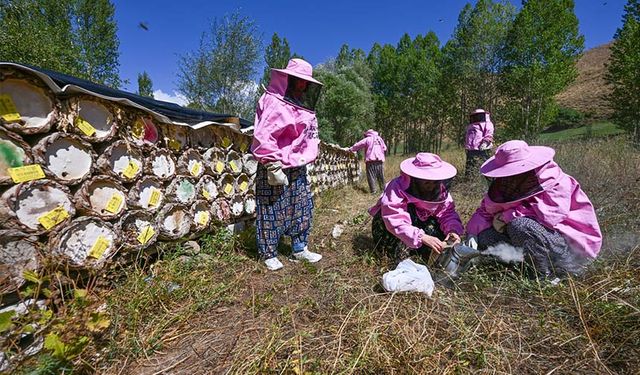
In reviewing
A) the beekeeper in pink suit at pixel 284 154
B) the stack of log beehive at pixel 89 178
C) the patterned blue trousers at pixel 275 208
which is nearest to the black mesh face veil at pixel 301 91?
the beekeeper in pink suit at pixel 284 154

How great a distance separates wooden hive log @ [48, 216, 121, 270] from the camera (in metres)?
1.79

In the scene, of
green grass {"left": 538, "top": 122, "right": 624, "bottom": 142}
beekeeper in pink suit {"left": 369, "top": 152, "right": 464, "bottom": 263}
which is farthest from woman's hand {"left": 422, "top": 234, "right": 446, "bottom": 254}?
green grass {"left": 538, "top": 122, "right": 624, "bottom": 142}

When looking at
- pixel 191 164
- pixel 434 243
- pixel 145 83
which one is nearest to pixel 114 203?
pixel 191 164

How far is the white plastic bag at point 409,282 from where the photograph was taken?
1990 mm

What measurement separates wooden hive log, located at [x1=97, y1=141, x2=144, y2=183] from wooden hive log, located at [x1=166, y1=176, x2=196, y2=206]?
36 centimetres

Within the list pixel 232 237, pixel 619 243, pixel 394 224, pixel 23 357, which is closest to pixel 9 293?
pixel 23 357

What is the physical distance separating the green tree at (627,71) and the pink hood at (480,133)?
11.6 meters

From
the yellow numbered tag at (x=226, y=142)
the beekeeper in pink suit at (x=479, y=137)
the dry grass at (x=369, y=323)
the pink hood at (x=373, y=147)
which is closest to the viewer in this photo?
the dry grass at (x=369, y=323)

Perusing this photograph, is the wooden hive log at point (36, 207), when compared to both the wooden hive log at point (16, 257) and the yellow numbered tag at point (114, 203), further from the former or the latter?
the yellow numbered tag at point (114, 203)

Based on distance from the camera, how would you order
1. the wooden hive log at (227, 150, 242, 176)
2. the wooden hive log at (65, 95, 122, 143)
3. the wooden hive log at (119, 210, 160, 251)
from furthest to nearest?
the wooden hive log at (227, 150, 242, 176) < the wooden hive log at (119, 210, 160, 251) < the wooden hive log at (65, 95, 122, 143)

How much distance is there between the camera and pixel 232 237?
317 cm

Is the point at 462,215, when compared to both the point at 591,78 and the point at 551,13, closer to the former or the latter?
the point at 551,13

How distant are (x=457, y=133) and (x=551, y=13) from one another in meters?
13.6

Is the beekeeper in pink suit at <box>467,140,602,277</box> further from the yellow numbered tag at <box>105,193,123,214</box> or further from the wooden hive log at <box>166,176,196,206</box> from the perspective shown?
the yellow numbered tag at <box>105,193,123,214</box>
